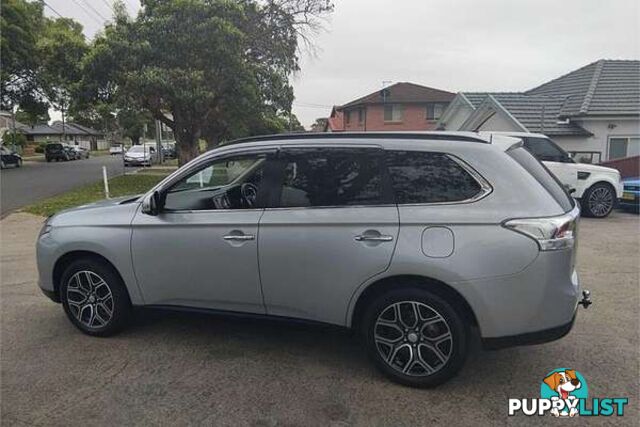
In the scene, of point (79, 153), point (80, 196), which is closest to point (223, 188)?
point (80, 196)

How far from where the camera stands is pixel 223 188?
455 centimetres

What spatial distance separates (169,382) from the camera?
3416 millimetres

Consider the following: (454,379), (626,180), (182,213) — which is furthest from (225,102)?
(454,379)

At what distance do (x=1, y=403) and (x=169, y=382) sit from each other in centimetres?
107

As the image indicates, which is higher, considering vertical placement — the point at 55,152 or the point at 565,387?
the point at 55,152

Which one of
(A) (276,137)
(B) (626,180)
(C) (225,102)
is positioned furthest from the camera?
(C) (225,102)

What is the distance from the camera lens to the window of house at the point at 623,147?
53.3 feet

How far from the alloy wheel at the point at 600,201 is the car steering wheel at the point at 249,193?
31.2 feet

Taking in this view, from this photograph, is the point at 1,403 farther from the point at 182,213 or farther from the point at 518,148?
the point at 518,148

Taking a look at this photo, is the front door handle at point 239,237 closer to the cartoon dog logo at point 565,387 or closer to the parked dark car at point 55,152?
the cartoon dog logo at point 565,387

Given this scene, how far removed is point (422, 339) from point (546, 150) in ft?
29.9

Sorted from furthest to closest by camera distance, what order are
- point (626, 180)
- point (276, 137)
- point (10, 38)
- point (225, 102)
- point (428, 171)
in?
point (10, 38)
point (225, 102)
point (626, 180)
point (276, 137)
point (428, 171)

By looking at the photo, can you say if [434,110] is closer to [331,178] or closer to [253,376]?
[331,178]

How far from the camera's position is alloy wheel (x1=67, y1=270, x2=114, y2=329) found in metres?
4.12
